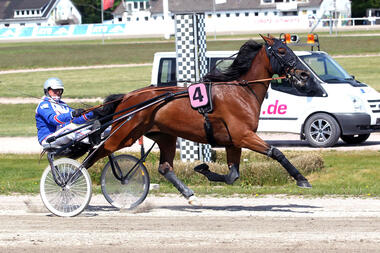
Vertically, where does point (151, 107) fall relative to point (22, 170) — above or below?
above

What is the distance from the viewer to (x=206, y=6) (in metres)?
91.9

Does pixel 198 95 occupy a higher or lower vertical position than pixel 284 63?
lower

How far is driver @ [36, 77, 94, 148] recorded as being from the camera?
28.3ft

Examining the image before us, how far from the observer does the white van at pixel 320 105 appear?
14570 millimetres

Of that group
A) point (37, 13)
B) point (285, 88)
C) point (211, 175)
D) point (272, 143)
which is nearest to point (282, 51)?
point (211, 175)

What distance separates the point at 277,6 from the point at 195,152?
283 feet

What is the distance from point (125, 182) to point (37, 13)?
11404cm

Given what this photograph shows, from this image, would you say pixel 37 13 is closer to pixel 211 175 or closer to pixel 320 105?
pixel 320 105

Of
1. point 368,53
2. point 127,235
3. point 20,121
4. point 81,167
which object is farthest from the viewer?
point 368,53

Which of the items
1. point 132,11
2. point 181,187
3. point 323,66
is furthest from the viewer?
point 132,11

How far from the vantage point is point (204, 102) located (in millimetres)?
8305

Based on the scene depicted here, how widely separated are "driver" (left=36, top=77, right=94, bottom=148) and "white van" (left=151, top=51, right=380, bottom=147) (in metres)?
5.94

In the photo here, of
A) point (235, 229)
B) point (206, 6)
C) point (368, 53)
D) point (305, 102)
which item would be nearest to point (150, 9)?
point (206, 6)

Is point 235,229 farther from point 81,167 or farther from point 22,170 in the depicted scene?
point 22,170
